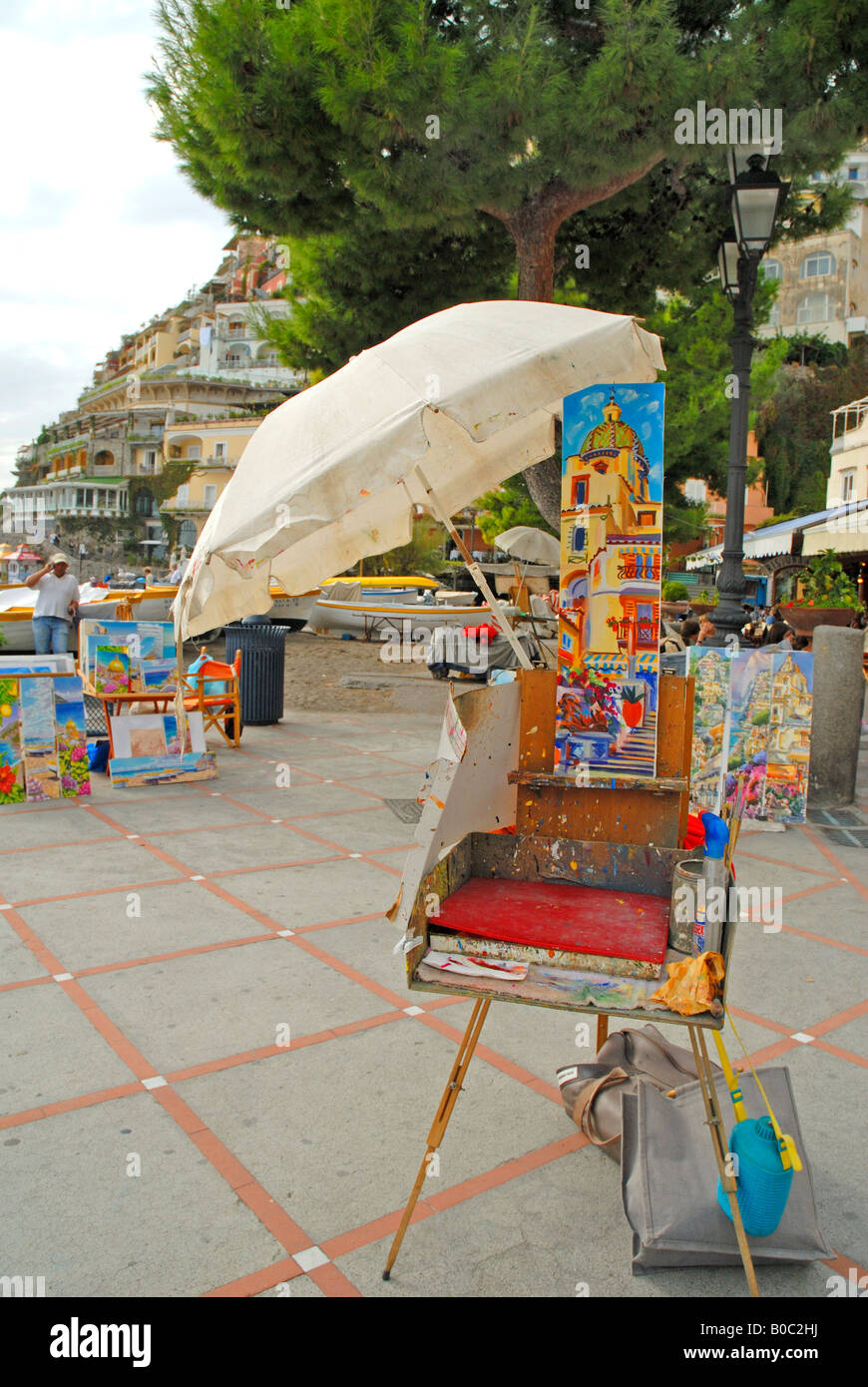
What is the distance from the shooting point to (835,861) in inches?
258

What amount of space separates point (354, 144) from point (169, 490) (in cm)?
7193

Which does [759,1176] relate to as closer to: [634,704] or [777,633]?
[634,704]

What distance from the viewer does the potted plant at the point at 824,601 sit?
1075 cm

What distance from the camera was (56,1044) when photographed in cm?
366

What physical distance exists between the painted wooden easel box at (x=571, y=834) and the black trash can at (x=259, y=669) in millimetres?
7604

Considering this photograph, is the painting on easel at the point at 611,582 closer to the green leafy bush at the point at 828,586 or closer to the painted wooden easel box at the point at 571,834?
the painted wooden easel box at the point at 571,834

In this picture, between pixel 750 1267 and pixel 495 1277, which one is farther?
pixel 495 1277

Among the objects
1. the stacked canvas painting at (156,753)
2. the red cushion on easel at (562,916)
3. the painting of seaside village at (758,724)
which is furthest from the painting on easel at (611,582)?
the stacked canvas painting at (156,753)

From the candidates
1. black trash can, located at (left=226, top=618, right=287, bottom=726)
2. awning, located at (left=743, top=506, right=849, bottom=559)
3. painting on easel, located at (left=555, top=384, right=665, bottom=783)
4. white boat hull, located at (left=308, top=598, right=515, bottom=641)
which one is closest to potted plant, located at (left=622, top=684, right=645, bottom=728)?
painting on easel, located at (left=555, top=384, right=665, bottom=783)

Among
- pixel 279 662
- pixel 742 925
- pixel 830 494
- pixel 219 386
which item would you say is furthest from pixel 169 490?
pixel 742 925

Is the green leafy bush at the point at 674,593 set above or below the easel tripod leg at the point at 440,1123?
above

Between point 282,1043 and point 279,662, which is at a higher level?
point 279,662

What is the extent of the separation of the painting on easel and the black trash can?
759 cm
